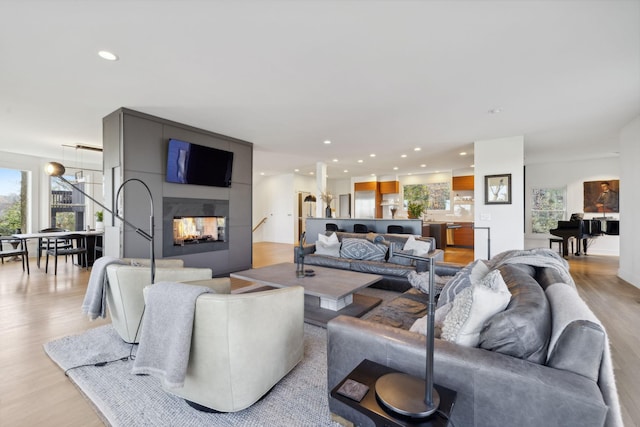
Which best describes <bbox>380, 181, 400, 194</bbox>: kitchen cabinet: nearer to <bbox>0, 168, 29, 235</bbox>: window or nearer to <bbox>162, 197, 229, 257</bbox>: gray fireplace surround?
<bbox>162, 197, 229, 257</bbox>: gray fireplace surround

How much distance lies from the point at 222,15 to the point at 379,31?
1.17 meters

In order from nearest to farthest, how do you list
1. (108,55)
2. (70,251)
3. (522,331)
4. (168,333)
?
1. (522,331)
2. (168,333)
3. (108,55)
4. (70,251)

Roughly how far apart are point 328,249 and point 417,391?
3827 mm

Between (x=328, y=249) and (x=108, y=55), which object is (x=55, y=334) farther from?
(x=328, y=249)

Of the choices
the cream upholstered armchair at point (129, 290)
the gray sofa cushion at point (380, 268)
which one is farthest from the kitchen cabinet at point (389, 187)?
the cream upholstered armchair at point (129, 290)

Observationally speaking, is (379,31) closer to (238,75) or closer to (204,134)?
(238,75)

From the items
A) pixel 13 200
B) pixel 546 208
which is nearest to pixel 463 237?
pixel 546 208

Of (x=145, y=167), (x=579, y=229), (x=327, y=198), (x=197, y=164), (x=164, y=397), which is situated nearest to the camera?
(x=164, y=397)

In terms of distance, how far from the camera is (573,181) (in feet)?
26.0

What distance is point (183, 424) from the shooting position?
1.57 metres

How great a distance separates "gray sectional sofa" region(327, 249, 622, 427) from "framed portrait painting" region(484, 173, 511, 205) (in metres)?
4.34

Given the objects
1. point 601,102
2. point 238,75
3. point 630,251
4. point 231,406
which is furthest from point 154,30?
point 630,251

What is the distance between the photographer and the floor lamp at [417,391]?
964 millimetres

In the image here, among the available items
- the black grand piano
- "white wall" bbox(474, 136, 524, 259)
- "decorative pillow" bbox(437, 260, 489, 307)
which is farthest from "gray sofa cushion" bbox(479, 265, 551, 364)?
the black grand piano
